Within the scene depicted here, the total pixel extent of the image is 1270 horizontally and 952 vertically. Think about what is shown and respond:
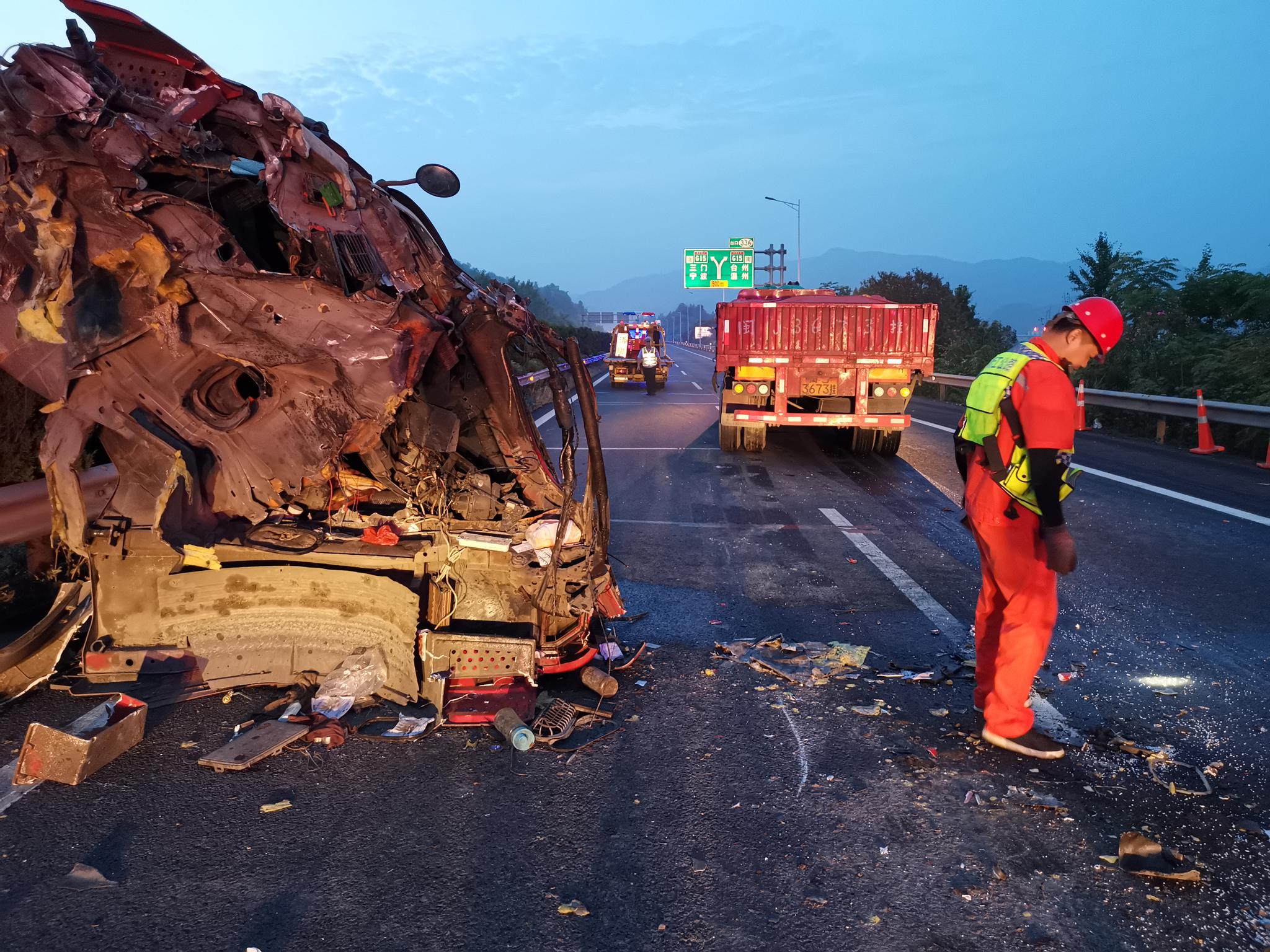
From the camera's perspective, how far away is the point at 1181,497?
371 inches

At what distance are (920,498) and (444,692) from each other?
7.19 m

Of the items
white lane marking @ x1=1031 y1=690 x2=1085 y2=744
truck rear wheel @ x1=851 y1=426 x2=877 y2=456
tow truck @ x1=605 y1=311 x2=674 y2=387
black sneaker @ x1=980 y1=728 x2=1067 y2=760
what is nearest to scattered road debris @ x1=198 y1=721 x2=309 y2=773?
black sneaker @ x1=980 y1=728 x2=1067 y2=760

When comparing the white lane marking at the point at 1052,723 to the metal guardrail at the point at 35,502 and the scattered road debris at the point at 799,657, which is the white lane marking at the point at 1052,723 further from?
the metal guardrail at the point at 35,502

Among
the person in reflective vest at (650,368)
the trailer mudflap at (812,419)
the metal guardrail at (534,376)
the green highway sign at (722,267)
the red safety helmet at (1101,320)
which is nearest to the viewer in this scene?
the red safety helmet at (1101,320)

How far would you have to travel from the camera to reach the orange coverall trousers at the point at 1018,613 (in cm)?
366

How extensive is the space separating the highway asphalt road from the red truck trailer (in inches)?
291

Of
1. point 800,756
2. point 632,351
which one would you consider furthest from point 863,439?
point 632,351

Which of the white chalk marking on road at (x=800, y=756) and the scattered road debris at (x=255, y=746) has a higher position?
the scattered road debris at (x=255, y=746)

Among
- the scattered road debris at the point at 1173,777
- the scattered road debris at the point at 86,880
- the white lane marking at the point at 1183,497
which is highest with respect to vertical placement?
the white lane marking at the point at 1183,497

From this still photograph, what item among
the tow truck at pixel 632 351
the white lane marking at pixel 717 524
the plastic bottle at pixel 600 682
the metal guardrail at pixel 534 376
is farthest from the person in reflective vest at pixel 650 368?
the plastic bottle at pixel 600 682

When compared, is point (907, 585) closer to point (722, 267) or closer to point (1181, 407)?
point (1181, 407)

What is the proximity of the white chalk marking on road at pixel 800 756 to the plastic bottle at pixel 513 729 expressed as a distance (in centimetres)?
116

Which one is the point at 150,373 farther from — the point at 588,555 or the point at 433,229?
the point at 588,555

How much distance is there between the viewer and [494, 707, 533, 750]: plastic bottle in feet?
12.3
